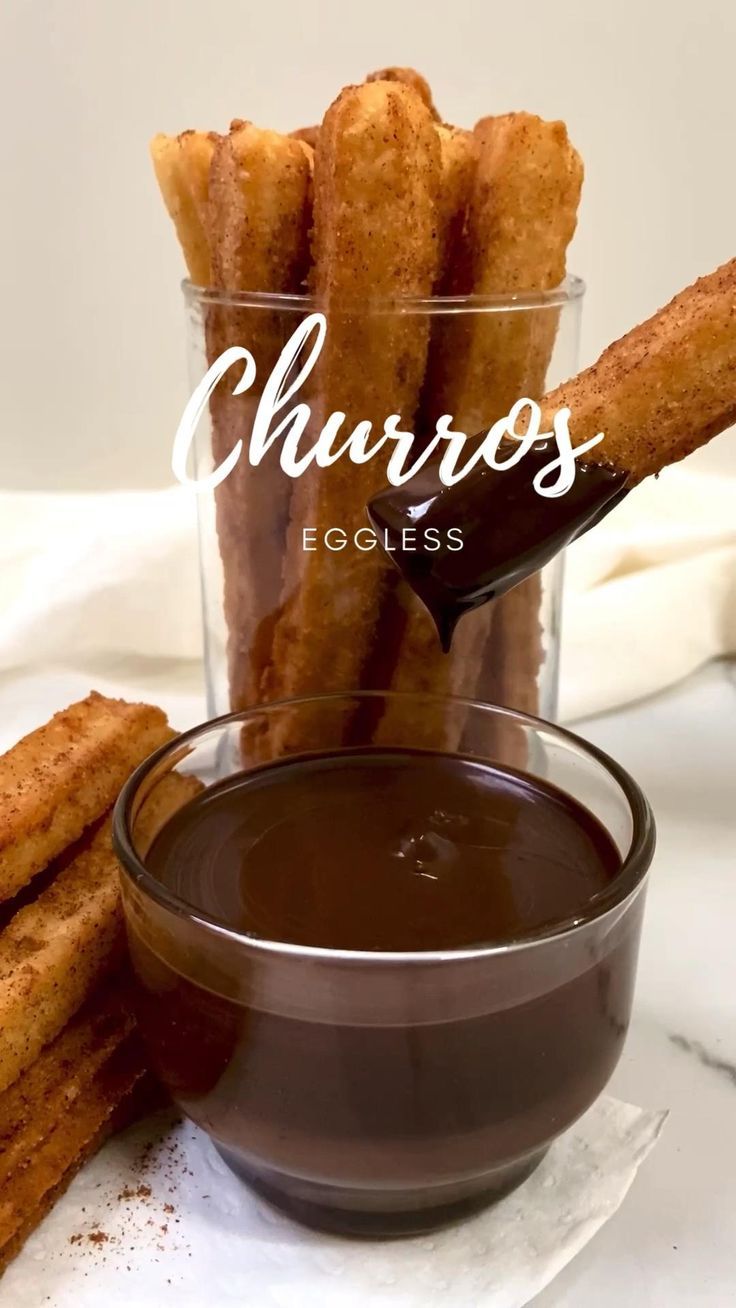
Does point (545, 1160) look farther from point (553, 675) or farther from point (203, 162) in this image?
point (203, 162)

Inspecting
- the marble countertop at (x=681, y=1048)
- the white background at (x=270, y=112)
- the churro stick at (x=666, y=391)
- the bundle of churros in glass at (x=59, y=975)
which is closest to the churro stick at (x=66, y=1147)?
the bundle of churros in glass at (x=59, y=975)

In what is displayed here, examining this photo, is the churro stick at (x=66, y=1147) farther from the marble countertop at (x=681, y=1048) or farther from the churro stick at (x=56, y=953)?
the marble countertop at (x=681, y=1048)

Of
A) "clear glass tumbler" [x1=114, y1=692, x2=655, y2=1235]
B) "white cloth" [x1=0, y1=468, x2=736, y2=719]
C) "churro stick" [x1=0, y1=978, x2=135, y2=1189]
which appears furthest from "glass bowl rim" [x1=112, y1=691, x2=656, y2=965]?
"white cloth" [x1=0, y1=468, x2=736, y2=719]

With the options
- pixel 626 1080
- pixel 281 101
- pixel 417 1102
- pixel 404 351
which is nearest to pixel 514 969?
pixel 417 1102

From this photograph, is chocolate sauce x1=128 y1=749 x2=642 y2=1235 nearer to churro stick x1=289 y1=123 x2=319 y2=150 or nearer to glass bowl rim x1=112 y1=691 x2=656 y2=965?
glass bowl rim x1=112 y1=691 x2=656 y2=965

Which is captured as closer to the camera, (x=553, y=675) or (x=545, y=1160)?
(x=545, y=1160)

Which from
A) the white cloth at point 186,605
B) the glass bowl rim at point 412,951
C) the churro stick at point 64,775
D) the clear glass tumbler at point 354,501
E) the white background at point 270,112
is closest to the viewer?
the glass bowl rim at point 412,951
